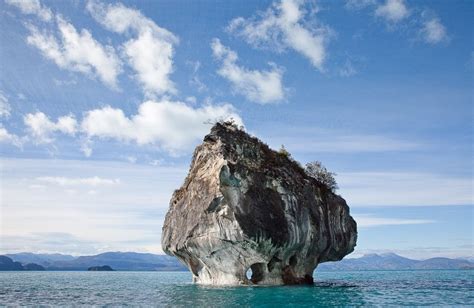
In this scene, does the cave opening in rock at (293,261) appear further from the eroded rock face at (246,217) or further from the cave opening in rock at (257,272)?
the cave opening in rock at (257,272)

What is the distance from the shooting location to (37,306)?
36406 millimetres

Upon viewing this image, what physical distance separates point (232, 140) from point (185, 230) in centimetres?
1068

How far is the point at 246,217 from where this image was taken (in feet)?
151

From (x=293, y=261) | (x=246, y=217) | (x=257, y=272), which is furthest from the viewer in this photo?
(x=293, y=261)

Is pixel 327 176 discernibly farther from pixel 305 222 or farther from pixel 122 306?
pixel 122 306

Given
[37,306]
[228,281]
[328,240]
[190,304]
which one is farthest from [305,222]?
[37,306]

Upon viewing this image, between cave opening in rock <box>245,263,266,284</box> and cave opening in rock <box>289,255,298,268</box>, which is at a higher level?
cave opening in rock <box>289,255,298,268</box>

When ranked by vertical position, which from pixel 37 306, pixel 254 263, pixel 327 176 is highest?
pixel 327 176

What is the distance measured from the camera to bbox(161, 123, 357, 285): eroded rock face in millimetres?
46531

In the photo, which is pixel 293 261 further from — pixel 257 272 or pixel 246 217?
pixel 246 217

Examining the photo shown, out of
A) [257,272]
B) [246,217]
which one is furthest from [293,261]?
[246,217]

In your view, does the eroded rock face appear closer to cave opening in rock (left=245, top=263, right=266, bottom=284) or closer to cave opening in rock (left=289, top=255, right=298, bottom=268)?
cave opening in rock (left=289, top=255, right=298, bottom=268)

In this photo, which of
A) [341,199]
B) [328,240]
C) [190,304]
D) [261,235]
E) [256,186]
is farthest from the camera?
[341,199]

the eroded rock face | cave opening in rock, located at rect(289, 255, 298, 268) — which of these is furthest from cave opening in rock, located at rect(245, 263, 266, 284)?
cave opening in rock, located at rect(289, 255, 298, 268)
